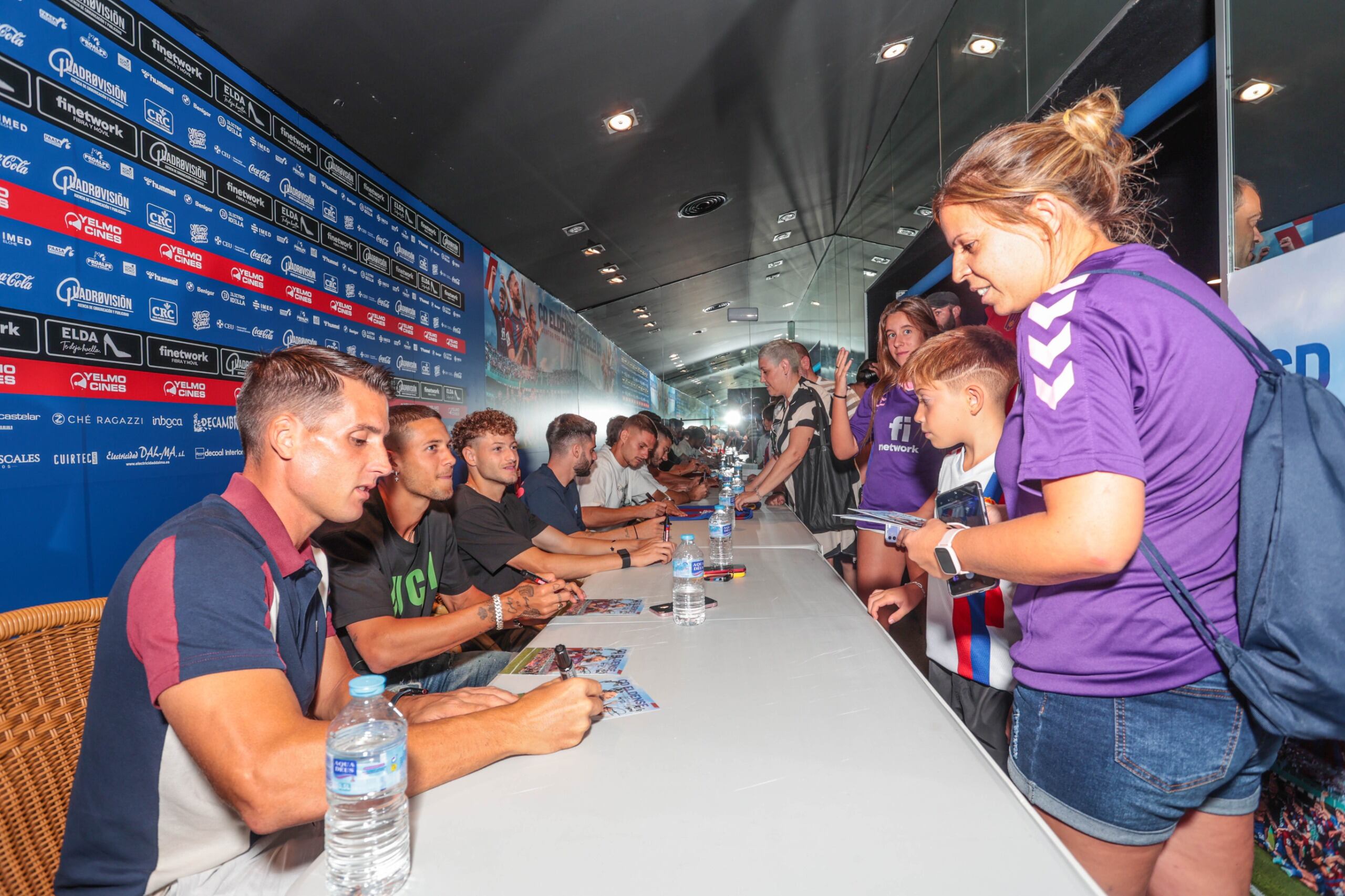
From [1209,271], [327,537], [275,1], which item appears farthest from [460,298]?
[1209,271]

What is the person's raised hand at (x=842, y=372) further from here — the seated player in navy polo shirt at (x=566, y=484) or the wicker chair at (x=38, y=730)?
the wicker chair at (x=38, y=730)

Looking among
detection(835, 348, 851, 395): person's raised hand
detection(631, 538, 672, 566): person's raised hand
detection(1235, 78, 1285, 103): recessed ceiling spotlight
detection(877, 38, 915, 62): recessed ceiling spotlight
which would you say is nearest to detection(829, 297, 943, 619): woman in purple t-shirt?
detection(835, 348, 851, 395): person's raised hand

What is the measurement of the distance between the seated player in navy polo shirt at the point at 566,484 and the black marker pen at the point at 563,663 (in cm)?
190

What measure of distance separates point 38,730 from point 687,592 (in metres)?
1.30

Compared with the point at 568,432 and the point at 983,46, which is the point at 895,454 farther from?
the point at 983,46

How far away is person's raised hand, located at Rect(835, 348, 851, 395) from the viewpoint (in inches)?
125

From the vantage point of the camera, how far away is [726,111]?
13.9 feet

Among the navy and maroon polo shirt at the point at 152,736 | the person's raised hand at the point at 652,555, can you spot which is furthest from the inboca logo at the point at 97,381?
the person's raised hand at the point at 652,555

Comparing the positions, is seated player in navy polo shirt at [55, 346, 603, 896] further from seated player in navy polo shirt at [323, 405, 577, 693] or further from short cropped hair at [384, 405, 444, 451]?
short cropped hair at [384, 405, 444, 451]

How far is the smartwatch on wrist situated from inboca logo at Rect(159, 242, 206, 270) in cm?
244

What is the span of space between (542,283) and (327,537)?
4.87 meters

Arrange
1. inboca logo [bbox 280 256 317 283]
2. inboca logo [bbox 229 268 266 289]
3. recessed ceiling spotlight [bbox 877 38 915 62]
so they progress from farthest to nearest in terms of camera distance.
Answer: recessed ceiling spotlight [bbox 877 38 915 62], inboca logo [bbox 280 256 317 283], inboca logo [bbox 229 268 266 289]

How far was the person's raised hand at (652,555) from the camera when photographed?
8.70ft

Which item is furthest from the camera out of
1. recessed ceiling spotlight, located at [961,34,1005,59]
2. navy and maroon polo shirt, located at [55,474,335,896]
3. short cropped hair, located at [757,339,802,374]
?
short cropped hair, located at [757,339,802,374]
